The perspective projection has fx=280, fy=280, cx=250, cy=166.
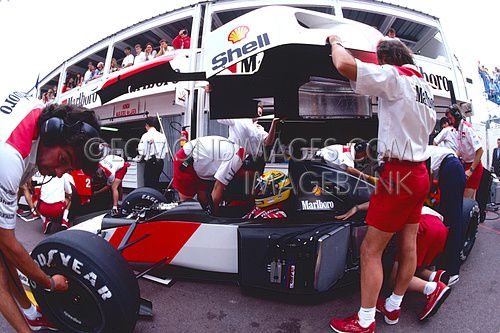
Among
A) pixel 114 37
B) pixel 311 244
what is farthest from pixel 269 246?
pixel 114 37

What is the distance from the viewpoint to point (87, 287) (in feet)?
4.32

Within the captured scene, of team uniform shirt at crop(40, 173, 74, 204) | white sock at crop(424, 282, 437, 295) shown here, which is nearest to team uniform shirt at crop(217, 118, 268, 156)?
white sock at crop(424, 282, 437, 295)

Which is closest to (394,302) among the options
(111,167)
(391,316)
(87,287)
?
(391,316)

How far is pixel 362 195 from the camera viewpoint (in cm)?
194

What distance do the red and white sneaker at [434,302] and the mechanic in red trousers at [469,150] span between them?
254 centimetres

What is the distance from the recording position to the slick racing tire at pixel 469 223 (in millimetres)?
2301

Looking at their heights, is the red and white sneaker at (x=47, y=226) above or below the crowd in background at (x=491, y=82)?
below

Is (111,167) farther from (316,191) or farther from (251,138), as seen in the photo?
(316,191)

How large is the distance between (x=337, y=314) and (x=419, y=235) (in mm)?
758

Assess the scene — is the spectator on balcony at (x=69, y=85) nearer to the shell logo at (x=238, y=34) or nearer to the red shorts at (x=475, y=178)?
the shell logo at (x=238, y=34)

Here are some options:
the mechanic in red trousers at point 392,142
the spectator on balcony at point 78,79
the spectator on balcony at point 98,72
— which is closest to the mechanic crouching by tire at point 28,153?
the mechanic in red trousers at point 392,142

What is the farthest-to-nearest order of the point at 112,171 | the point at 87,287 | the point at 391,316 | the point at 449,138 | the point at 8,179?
the point at 112,171 < the point at 449,138 < the point at 391,316 < the point at 87,287 < the point at 8,179

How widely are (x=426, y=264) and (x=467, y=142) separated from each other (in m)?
2.54

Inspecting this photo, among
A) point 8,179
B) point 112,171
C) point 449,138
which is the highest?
point 449,138
